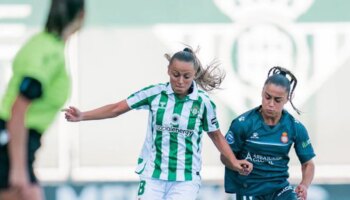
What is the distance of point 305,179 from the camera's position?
7094mm

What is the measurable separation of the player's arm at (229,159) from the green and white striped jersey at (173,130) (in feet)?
0.41

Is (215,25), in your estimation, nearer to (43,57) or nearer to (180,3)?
(180,3)

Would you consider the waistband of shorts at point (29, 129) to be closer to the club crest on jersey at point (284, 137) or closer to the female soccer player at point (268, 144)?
the female soccer player at point (268, 144)

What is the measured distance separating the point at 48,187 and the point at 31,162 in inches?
157

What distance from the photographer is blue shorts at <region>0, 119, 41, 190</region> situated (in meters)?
5.19

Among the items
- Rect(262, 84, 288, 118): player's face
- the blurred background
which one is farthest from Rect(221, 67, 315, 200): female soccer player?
the blurred background

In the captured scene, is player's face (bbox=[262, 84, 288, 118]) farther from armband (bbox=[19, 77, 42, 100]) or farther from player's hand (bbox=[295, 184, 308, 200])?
armband (bbox=[19, 77, 42, 100])

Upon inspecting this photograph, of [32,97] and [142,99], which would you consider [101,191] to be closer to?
[142,99]

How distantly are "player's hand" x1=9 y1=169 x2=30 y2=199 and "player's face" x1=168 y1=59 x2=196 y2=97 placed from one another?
1.81 meters

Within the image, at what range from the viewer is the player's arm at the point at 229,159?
22.5 ft

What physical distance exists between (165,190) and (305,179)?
894 mm

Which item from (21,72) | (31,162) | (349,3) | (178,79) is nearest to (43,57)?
(21,72)

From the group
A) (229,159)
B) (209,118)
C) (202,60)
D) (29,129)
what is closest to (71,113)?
(209,118)

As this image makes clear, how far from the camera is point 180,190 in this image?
6898mm
